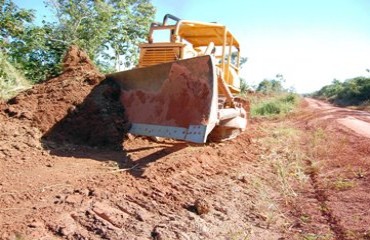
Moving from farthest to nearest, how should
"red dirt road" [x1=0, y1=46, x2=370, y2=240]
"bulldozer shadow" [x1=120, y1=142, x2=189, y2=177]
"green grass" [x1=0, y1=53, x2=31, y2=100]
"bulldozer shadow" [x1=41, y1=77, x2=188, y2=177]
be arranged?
"green grass" [x1=0, y1=53, x2=31, y2=100] → "bulldozer shadow" [x1=41, y1=77, x2=188, y2=177] → "bulldozer shadow" [x1=120, y1=142, x2=189, y2=177] → "red dirt road" [x1=0, y1=46, x2=370, y2=240]

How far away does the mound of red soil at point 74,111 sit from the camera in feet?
18.3

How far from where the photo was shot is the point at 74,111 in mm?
5902

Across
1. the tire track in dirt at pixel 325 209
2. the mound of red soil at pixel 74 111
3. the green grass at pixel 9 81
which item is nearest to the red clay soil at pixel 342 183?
the tire track in dirt at pixel 325 209

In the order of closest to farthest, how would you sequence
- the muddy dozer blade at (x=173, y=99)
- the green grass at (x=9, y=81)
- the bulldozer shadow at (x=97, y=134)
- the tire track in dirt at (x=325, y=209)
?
the tire track in dirt at (x=325, y=209) → the muddy dozer blade at (x=173, y=99) → the bulldozer shadow at (x=97, y=134) → the green grass at (x=9, y=81)

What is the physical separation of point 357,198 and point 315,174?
134 cm

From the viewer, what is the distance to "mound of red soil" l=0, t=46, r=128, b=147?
5.59 meters

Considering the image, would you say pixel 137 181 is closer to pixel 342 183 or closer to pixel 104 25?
pixel 342 183

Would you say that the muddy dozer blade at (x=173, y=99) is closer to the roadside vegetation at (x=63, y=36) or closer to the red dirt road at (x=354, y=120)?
the roadside vegetation at (x=63, y=36)

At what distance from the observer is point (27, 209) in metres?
3.35

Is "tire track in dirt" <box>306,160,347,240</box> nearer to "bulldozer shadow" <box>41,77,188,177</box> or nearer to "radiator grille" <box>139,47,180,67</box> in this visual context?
"bulldozer shadow" <box>41,77,188,177</box>

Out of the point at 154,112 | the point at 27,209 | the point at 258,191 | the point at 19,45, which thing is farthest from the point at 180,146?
the point at 19,45

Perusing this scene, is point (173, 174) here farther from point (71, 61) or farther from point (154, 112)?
point (71, 61)

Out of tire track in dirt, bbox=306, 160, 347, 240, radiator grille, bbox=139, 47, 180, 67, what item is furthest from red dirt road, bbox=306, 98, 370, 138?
radiator grille, bbox=139, 47, 180, 67

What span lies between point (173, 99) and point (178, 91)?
0.15 meters
